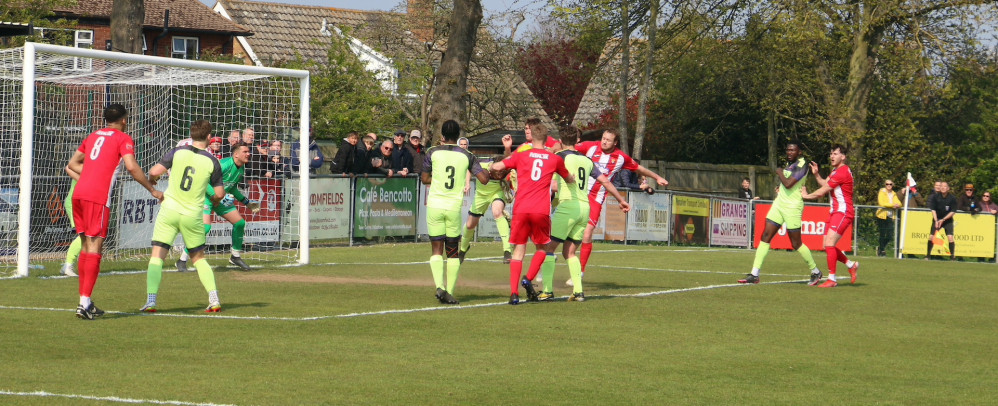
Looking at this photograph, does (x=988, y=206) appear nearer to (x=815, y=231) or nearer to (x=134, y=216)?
(x=815, y=231)

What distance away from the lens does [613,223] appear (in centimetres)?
2870

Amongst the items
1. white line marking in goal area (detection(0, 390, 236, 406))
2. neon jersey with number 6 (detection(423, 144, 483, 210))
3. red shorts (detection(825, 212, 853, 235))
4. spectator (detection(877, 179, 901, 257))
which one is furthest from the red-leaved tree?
white line marking in goal area (detection(0, 390, 236, 406))

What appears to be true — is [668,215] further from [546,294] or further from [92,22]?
[92,22]

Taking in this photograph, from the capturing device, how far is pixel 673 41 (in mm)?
38188

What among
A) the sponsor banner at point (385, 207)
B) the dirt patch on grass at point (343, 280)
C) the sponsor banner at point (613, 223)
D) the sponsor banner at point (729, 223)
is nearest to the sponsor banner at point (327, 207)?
the sponsor banner at point (385, 207)

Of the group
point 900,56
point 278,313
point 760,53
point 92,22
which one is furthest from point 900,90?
point 92,22

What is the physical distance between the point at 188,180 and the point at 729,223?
19323 millimetres

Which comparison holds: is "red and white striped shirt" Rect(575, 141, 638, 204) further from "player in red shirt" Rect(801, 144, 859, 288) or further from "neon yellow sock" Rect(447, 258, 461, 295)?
"player in red shirt" Rect(801, 144, 859, 288)

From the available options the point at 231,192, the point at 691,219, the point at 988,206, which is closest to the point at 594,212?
the point at 231,192

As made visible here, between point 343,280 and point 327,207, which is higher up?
point 327,207

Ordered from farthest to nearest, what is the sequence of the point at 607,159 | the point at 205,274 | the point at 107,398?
1. the point at 607,159
2. the point at 205,274
3. the point at 107,398

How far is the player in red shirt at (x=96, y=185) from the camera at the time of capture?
37.8 ft

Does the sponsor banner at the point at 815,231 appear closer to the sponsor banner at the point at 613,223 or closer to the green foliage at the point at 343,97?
the sponsor banner at the point at 613,223

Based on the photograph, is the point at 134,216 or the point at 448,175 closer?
the point at 448,175
